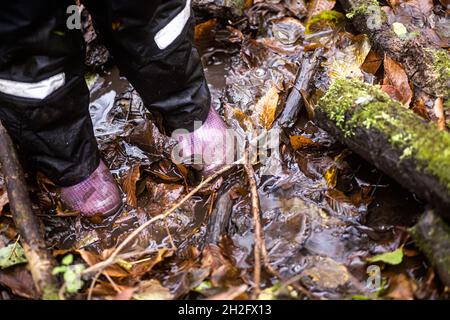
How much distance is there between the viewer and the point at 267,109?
2363mm

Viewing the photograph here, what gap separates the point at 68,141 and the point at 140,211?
18.6 inches

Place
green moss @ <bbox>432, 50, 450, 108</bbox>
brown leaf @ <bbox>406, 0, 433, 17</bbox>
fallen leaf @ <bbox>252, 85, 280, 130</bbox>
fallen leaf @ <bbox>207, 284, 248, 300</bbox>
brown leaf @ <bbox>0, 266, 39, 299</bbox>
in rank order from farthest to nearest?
brown leaf @ <bbox>406, 0, 433, 17</bbox>
fallen leaf @ <bbox>252, 85, 280, 130</bbox>
green moss @ <bbox>432, 50, 450, 108</bbox>
brown leaf @ <bbox>0, 266, 39, 299</bbox>
fallen leaf @ <bbox>207, 284, 248, 300</bbox>

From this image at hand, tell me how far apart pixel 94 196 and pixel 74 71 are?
23.9 inches

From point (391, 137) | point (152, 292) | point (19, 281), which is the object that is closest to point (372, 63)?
point (391, 137)

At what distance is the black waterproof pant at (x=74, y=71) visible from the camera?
1.60 meters

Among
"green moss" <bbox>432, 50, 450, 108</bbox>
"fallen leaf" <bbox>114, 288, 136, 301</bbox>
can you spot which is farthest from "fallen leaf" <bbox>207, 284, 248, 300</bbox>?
"green moss" <bbox>432, 50, 450, 108</bbox>

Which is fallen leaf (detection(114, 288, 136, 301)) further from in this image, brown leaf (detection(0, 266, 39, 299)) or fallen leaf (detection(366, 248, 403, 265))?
fallen leaf (detection(366, 248, 403, 265))

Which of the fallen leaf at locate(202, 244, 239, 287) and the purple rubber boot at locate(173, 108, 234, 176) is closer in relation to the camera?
the fallen leaf at locate(202, 244, 239, 287)

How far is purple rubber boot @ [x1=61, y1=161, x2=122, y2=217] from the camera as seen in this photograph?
211cm

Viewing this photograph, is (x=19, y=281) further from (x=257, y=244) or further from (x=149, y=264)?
(x=257, y=244)

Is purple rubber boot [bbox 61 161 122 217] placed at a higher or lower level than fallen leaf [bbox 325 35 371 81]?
lower

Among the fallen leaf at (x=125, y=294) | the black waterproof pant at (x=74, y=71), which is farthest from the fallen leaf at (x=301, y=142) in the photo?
the fallen leaf at (x=125, y=294)

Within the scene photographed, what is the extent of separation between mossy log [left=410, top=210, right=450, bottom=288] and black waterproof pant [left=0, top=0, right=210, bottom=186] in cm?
111
